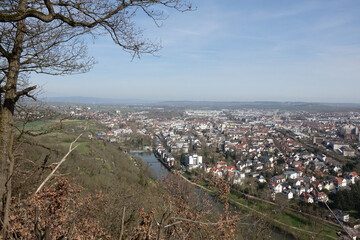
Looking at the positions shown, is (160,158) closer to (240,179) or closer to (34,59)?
(240,179)

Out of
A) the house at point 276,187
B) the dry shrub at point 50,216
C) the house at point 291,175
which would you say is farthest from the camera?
the house at point 291,175

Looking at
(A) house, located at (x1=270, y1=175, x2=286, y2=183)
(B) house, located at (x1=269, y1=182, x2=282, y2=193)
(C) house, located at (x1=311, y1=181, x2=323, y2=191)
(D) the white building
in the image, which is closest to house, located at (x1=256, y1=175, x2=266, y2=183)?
(A) house, located at (x1=270, y1=175, x2=286, y2=183)

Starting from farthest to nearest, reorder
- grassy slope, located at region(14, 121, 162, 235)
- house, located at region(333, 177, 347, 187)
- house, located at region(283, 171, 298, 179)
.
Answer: house, located at region(283, 171, 298, 179)
house, located at region(333, 177, 347, 187)
grassy slope, located at region(14, 121, 162, 235)

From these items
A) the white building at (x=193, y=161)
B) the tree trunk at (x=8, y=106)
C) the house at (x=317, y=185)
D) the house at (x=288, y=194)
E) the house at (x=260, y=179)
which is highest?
the tree trunk at (x=8, y=106)

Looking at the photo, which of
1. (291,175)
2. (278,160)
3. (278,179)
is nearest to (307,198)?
(278,179)

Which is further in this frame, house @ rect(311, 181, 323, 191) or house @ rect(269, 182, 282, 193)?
house @ rect(311, 181, 323, 191)

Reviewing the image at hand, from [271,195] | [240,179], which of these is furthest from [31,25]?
[240,179]

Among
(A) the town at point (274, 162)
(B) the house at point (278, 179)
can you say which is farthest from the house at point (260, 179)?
(B) the house at point (278, 179)

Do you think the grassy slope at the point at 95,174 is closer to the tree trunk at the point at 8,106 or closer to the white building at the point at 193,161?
the tree trunk at the point at 8,106

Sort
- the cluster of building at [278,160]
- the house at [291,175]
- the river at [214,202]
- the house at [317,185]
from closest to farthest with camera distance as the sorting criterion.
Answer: the river at [214,202], the house at [317,185], the cluster of building at [278,160], the house at [291,175]

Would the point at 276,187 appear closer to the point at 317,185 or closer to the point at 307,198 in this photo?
the point at 307,198

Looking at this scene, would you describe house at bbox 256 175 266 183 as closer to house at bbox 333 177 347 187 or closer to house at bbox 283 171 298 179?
house at bbox 283 171 298 179

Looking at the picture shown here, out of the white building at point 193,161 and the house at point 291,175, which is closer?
the house at point 291,175
